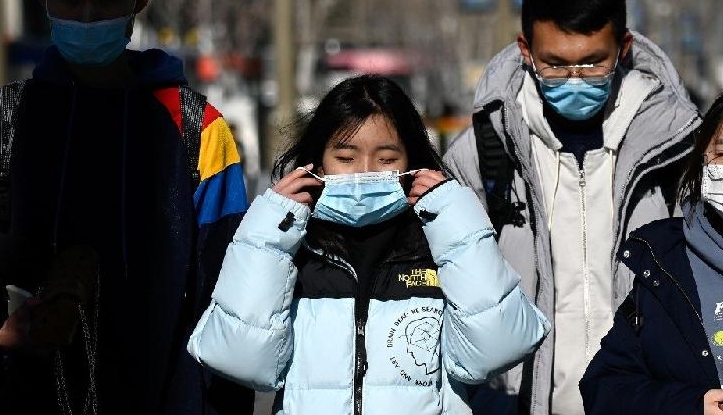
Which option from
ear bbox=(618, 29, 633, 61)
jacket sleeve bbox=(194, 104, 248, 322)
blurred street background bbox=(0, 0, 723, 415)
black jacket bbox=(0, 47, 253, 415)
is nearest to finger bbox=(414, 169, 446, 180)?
jacket sleeve bbox=(194, 104, 248, 322)

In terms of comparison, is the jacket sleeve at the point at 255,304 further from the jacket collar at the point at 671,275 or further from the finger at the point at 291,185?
the jacket collar at the point at 671,275

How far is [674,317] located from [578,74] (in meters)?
1.01

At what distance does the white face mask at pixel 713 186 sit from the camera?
3145 millimetres

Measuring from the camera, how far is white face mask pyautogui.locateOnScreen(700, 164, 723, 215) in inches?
124

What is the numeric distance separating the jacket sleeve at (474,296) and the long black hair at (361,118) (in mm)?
261

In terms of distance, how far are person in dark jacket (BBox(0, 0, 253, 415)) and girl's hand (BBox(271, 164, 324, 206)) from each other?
17 centimetres

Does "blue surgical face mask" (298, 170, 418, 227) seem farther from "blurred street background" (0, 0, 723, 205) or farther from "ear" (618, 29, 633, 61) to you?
"blurred street background" (0, 0, 723, 205)

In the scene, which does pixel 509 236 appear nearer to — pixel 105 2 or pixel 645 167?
pixel 645 167

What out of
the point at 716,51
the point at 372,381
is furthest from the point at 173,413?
the point at 716,51

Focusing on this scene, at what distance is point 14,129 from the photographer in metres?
3.38

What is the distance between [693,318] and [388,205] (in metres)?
0.82

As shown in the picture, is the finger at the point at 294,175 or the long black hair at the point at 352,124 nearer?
the finger at the point at 294,175

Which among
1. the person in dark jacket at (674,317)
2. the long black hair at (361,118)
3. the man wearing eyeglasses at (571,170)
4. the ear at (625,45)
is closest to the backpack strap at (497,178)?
the man wearing eyeglasses at (571,170)

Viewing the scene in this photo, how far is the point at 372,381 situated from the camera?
3328mm
